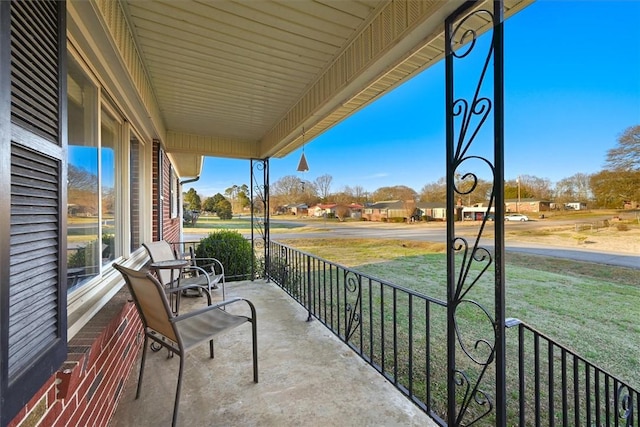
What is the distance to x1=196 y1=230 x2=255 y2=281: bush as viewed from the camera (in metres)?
5.58

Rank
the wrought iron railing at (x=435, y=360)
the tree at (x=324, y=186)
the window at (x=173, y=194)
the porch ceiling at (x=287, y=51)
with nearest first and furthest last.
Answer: the wrought iron railing at (x=435, y=360)
the porch ceiling at (x=287, y=51)
the window at (x=173, y=194)
the tree at (x=324, y=186)

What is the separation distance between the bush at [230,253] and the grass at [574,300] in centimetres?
133

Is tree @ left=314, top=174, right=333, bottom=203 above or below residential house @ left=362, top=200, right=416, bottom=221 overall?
above

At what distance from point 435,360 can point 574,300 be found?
458 cm

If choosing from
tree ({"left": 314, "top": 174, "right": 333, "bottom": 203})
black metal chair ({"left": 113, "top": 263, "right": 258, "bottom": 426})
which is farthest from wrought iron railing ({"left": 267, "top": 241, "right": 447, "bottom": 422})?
tree ({"left": 314, "top": 174, "right": 333, "bottom": 203})

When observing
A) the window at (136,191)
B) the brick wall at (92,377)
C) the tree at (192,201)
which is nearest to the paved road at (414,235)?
the window at (136,191)

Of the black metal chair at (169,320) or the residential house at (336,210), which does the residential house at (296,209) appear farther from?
the black metal chair at (169,320)

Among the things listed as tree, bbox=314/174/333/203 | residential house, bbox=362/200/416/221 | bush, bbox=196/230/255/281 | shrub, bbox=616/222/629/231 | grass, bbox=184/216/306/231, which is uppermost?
tree, bbox=314/174/333/203

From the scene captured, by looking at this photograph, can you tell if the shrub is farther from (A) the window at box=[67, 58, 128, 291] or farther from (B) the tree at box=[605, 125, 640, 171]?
(A) the window at box=[67, 58, 128, 291]

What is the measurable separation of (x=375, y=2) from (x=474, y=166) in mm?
1130

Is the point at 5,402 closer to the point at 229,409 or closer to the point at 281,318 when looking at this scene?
the point at 229,409

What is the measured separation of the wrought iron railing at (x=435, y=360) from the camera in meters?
1.48

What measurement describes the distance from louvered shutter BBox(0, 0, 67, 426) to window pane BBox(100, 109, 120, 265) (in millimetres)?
1291

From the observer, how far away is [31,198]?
0.82m
